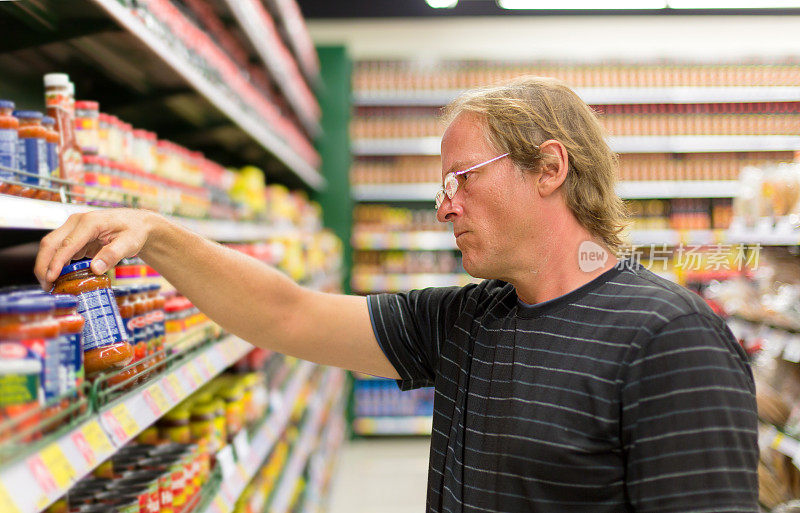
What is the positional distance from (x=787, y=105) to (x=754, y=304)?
385cm

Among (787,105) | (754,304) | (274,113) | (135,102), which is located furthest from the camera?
(787,105)

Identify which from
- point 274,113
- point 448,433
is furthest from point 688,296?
point 274,113

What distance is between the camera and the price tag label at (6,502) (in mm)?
783

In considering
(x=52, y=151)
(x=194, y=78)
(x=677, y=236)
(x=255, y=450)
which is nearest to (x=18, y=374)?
(x=52, y=151)

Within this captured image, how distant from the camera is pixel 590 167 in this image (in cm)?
142

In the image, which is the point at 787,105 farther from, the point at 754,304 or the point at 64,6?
the point at 64,6

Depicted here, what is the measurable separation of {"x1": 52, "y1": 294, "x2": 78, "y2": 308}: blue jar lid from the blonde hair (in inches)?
31.7

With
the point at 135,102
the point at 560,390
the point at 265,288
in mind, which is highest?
the point at 135,102

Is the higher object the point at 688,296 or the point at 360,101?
the point at 360,101

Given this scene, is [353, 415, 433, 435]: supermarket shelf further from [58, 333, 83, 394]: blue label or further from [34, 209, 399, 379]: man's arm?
[58, 333, 83, 394]: blue label

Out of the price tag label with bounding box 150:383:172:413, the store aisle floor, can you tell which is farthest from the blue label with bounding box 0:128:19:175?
the store aisle floor

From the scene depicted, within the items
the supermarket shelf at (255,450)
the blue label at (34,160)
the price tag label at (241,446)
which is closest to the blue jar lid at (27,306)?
the blue label at (34,160)

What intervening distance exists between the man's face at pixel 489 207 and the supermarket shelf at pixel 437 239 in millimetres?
4818

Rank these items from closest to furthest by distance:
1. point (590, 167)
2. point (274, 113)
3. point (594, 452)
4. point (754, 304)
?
point (594, 452), point (590, 167), point (754, 304), point (274, 113)
